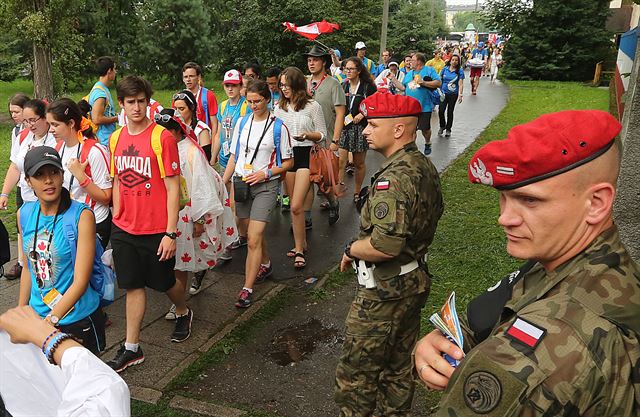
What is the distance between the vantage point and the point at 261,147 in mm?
5316

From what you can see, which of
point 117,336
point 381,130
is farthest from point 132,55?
point 381,130

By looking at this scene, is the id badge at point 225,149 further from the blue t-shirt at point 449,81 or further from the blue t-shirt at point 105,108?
the blue t-shirt at point 449,81

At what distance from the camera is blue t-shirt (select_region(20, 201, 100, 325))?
3.19m

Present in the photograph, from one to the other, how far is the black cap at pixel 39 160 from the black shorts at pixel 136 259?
1.06 metres

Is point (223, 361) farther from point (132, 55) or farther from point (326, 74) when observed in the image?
point (132, 55)

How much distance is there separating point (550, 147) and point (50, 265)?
291 centimetres

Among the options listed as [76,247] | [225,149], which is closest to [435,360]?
[76,247]

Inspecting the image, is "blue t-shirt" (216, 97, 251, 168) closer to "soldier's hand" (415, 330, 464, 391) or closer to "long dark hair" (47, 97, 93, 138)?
"long dark hair" (47, 97, 93, 138)

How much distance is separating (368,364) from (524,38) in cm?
2637

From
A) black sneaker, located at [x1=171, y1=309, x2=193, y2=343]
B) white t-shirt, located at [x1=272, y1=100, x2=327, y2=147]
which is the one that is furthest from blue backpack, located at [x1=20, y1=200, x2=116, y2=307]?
white t-shirt, located at [x1=272, y1=100, x2=327, y2=147]

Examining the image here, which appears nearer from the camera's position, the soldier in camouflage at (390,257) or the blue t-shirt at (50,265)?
the soldier in camouflage at (390,257)

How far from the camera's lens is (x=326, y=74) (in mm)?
7492

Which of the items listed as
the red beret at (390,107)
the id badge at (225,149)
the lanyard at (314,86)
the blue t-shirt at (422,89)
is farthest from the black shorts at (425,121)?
the red beret at (390,107)

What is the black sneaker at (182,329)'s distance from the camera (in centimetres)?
456
